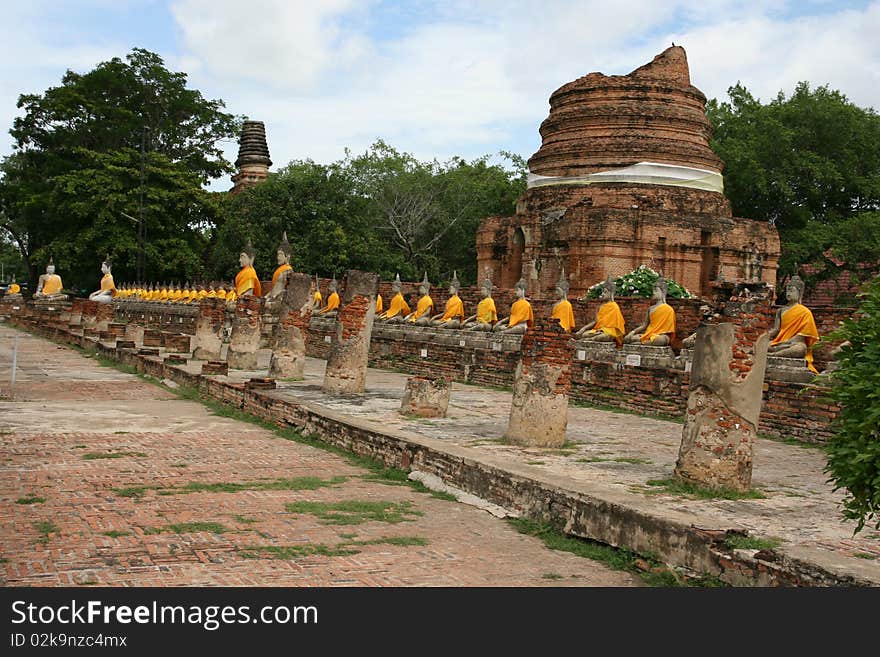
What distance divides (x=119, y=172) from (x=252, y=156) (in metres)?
11.7

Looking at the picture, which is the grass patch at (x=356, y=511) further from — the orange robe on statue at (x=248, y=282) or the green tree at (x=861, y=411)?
the orange robe on statue at (x=248, y=282)

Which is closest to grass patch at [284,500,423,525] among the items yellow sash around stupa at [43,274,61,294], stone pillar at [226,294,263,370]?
stone pillar at [226,294,263,370]

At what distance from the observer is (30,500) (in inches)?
253

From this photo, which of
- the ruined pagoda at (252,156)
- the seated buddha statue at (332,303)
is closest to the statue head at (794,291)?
the seated buddha statue at (332,303)

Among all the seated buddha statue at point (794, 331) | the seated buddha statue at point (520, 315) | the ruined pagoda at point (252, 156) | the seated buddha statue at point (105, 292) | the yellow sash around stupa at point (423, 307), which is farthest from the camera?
the ruined pagoda at point (252, 156)

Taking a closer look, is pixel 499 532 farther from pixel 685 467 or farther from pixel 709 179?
pixel 709 179

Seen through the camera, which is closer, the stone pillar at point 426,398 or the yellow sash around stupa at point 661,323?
the stone pillar at point 426,398

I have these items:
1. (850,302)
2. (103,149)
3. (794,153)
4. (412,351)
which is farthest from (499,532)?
(103,149)

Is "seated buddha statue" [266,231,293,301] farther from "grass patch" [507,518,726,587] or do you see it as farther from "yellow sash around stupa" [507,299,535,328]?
"grass patch" [507,518,726,587]

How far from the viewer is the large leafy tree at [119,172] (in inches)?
1501

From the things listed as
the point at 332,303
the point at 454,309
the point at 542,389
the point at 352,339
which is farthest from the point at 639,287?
the point at 542,389

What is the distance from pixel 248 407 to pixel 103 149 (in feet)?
113

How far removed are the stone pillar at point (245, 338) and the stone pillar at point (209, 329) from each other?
97.9 inches
